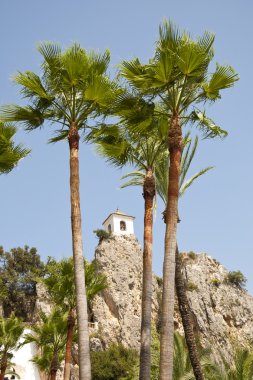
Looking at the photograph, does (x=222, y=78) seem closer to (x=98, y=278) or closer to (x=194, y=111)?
(x=194, y=111)

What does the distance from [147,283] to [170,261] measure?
3840 millimetres

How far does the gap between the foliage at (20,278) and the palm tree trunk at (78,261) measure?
54.0 m

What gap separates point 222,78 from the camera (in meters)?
11.2

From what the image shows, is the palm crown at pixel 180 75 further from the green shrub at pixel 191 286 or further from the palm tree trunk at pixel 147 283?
the green shrub at pixel 191 286

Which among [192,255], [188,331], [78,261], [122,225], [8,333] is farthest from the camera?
[122,225]

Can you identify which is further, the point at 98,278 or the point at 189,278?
the point at 189,278

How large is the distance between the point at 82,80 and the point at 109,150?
2687 millimetres

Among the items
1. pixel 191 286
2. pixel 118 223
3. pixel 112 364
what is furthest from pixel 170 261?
pixel 118 223

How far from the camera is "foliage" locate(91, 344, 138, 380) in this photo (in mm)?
44938

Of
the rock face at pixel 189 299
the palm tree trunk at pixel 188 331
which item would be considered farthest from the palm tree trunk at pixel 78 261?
the rock face at pixel 189 299

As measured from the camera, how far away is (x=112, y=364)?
4544 centimetres

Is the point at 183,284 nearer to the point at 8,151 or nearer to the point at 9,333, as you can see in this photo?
the point at 8,151

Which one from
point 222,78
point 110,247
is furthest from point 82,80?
point 110,247

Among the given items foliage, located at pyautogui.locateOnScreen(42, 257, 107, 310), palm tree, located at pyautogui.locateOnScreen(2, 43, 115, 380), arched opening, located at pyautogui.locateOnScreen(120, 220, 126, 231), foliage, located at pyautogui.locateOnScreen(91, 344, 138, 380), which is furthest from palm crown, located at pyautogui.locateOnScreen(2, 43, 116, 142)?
arched opening, located at pyautogui.locateOnScreen(120, 220, 126, 231)
